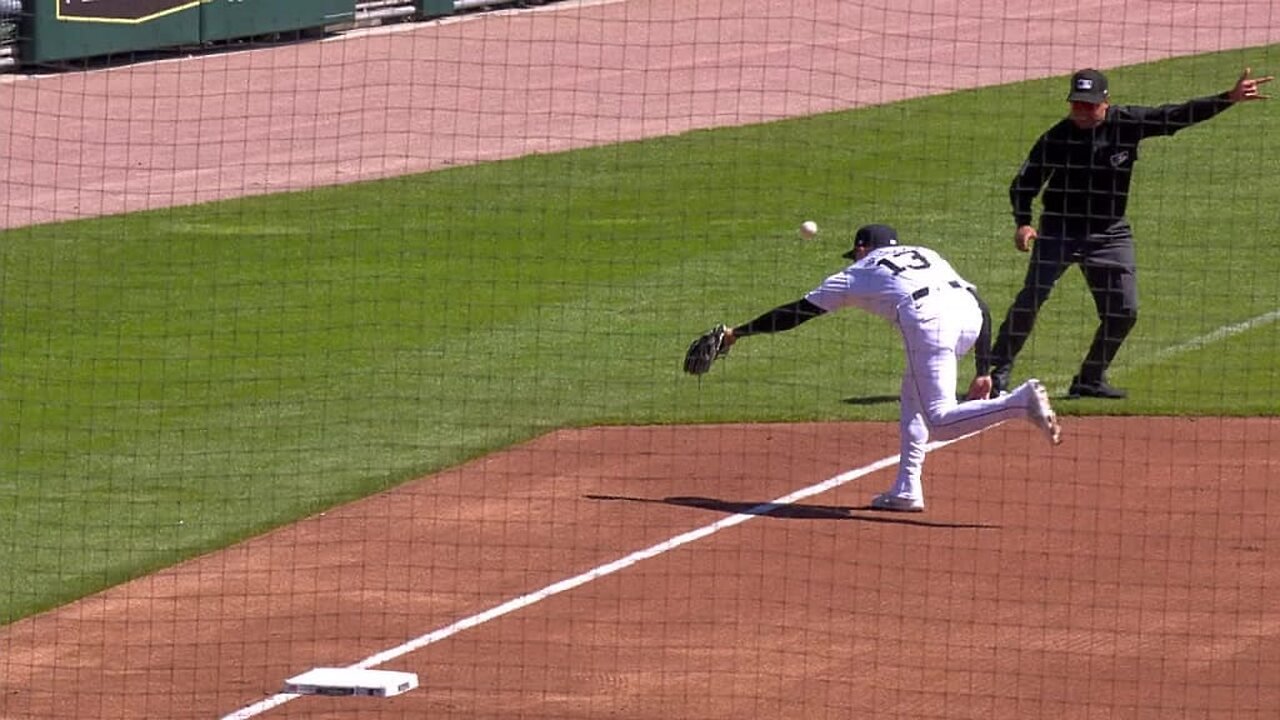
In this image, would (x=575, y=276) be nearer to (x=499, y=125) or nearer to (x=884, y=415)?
(x=884, y=415)

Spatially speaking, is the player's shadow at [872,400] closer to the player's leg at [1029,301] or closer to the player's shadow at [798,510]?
the player's leg at [1029,301]

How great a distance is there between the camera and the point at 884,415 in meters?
14.4

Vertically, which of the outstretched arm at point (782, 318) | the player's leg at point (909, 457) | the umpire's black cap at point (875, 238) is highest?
the umpire's black cap at point (875, 238)

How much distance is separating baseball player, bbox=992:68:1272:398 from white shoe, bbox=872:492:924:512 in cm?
199

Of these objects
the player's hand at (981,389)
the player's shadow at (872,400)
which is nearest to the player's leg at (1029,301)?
the player's shadow at (872,400)

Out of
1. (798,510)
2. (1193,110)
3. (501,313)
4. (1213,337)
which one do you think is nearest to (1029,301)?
(1193,110)

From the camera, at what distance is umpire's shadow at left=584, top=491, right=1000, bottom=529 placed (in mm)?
12250

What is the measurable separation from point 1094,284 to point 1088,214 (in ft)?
1.44

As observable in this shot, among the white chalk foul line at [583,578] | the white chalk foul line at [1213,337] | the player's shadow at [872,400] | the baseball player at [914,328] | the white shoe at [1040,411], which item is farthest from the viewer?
the white chalk foul line at [1213,337]

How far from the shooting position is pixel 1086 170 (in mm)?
14180

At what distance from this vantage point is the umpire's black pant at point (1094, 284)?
14336mm

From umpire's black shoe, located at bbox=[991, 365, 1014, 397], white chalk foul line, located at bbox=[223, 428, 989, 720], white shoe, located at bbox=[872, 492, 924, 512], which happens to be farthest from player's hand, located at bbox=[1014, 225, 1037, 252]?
white shoe, located at bbox=[872, 492, 924, 512]

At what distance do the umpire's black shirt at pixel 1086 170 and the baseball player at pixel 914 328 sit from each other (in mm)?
1741

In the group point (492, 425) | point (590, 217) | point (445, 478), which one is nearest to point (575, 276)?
point (590, 217)
